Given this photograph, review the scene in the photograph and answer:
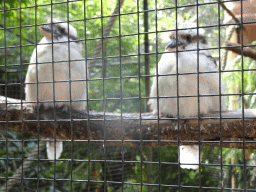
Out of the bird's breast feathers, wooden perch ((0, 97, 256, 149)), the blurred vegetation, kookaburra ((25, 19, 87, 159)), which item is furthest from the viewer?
the blurred vegetation

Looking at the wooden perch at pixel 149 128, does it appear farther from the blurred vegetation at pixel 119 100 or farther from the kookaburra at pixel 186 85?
the blurred vegetation at pixel 119 100

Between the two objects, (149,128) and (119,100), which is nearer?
(149,128)

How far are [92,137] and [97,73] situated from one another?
6.33 feet

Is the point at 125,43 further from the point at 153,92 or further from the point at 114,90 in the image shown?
the point at 153,92

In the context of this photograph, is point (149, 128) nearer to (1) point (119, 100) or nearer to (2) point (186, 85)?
(2) point (186, 85)

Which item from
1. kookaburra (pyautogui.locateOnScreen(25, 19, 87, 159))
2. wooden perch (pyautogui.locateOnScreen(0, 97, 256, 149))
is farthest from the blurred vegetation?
wooden perch (pyautogui.locateOnScreen(0, 97, 256, 149))

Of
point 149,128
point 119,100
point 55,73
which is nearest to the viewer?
point 149,128

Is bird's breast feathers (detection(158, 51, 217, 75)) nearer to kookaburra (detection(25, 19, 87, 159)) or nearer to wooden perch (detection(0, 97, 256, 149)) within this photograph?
wooden perch (detection(0, 97, 256, 149))

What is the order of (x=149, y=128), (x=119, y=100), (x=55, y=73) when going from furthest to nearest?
(x=119, y=100), (x=55, y=73), (x=149, y=128)

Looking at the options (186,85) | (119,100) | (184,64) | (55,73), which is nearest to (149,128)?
(186,85)

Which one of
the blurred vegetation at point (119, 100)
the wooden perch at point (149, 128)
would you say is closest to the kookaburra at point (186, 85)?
the wooden perch at point (149, 128)

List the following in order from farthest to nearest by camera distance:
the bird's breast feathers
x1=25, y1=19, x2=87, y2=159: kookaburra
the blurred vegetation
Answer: the blurred vegetation
x1=25, y1=19, x2=87, y2=159: kookaburra
the bird's breast feathers

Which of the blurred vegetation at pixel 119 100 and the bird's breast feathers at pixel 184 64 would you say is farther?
the blurred vegetation at pixel 119 100

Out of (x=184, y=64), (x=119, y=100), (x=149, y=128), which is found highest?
(x=184, y=64)
